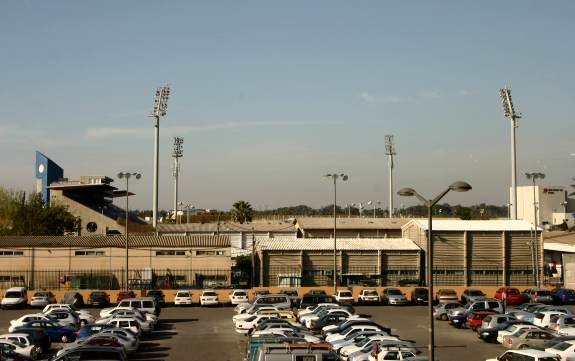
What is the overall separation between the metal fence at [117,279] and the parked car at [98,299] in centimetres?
791

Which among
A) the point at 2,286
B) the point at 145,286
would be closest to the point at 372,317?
the point at 145,286

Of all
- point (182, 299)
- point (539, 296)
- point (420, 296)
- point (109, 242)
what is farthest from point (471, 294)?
point (109, 242)

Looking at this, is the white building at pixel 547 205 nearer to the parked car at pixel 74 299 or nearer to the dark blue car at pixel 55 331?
the parked car at pixel 74 299

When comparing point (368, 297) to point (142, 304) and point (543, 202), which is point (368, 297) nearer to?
point (142, 304)

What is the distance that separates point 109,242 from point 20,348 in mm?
35892

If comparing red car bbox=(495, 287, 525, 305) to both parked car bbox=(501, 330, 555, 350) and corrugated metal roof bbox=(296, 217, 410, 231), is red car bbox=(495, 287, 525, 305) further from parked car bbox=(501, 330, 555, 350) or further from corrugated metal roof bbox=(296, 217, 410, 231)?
corrugated metal roof bbox=(296, 217, 410, 231)

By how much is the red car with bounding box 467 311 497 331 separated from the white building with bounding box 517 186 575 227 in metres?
108

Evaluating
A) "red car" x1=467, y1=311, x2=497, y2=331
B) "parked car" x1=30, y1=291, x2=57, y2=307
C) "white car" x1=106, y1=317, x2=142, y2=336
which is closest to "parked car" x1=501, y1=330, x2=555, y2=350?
"red car" x1=467, y1=311, x2=497, y2=331

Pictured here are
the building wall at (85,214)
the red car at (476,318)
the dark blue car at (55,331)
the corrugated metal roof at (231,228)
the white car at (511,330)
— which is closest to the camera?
the white car at (511,330)

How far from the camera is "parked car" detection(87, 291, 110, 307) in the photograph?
51.4 metres

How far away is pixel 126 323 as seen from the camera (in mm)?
34094

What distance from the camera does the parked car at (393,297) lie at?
53.2m

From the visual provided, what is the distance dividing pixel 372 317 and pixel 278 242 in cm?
2371

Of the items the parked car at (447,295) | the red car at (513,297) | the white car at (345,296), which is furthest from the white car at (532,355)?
the red car at (513,297)
